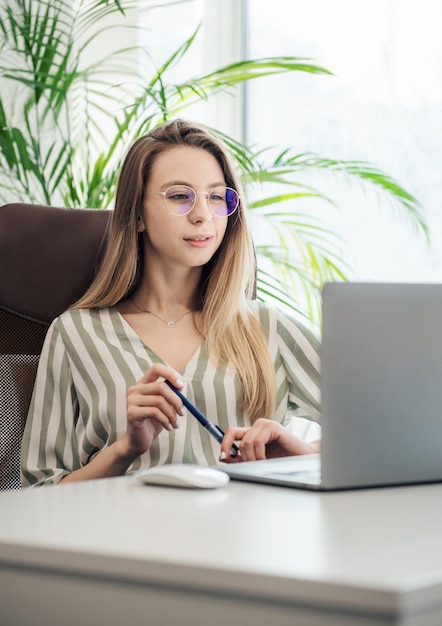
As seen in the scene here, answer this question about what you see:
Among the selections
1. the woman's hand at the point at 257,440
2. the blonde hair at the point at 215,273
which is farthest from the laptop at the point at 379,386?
the blonde hair at the point at 215,273

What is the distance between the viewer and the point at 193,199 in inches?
67.7

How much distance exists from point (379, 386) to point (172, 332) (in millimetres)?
821

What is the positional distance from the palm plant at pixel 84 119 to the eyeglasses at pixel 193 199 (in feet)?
2.11

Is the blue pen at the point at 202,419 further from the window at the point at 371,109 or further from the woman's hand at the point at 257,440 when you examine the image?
the window at the point at 371,109

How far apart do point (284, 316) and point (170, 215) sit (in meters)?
0.30

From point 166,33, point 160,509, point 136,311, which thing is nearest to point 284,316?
point 136,311

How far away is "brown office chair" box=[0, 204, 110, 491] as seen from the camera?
1.75 meters

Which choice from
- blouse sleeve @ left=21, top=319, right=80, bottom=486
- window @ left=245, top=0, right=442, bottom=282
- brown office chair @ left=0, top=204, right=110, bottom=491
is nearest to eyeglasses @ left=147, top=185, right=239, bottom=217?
brown office chair @ left=0, top=204, right=110, bottom=491

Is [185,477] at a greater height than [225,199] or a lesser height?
lesser

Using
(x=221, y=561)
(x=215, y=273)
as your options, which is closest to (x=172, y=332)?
(x=215, y=273)

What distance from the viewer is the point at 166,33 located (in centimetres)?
320

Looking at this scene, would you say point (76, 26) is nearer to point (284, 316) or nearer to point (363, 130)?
point (363, 130)

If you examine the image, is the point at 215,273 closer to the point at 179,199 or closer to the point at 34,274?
the point at 179,199

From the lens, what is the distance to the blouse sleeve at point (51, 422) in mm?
1617
